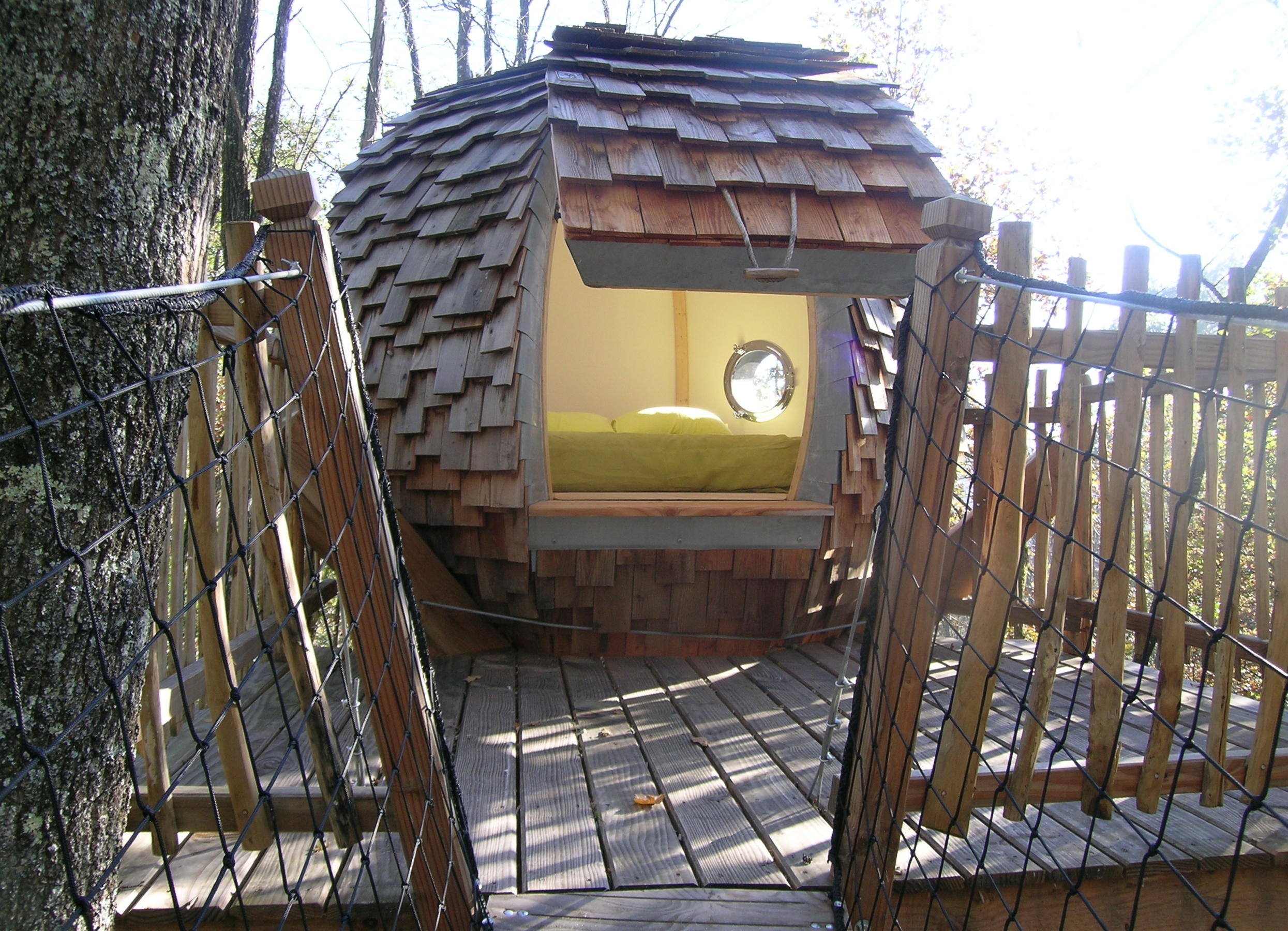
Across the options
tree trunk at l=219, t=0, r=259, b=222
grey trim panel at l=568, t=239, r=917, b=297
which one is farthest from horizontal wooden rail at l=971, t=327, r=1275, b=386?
tree trunk at l=219, t=0, r=259, b=222

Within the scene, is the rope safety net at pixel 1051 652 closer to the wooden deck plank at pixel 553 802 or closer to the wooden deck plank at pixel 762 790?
the wooden deck plank at pixel 762 790

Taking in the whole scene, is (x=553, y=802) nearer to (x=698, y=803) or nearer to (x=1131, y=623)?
(x=698, y=803)

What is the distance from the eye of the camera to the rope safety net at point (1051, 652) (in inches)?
59.7

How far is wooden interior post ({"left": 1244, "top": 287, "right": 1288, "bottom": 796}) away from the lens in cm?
188

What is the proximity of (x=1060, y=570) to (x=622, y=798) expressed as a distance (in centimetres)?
144

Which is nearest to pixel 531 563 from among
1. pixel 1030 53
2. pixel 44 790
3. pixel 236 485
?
pixel 236 485

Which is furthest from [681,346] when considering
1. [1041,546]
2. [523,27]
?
[523,27]

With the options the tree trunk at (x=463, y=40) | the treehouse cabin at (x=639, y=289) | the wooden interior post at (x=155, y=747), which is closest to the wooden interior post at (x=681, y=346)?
the treehouse cabin at (x=639, y=289)

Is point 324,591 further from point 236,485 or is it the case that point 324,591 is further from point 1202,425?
point 1202,425

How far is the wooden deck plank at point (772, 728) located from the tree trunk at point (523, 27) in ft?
34.4

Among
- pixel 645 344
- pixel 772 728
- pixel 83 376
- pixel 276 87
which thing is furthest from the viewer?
pixel 276 87

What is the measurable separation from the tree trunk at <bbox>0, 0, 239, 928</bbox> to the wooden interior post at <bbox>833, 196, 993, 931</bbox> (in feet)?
4.25

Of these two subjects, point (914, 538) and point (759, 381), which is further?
point (759, 381)

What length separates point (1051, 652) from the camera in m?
1.74
